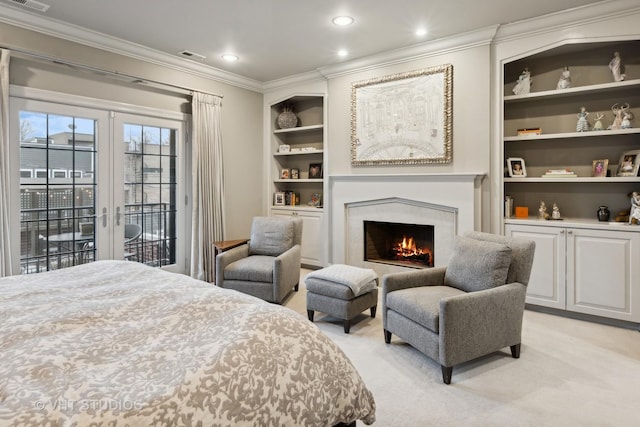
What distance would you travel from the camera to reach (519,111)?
4.02 m

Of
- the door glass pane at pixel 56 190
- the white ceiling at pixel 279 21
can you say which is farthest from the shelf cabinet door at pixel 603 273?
the door glass pane at pixel 56 190

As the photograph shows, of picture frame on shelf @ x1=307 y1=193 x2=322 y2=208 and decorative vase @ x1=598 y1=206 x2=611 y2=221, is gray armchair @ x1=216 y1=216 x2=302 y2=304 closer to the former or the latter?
picture frame on shelf @ x1=307 y1=193 x2=322 y2=208


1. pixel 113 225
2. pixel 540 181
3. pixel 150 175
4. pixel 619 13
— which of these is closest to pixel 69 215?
pixel 113 225

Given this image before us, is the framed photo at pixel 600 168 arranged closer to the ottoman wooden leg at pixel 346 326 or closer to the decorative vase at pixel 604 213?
the decorative vase at pixel 604 213

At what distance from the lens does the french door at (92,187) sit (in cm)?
350

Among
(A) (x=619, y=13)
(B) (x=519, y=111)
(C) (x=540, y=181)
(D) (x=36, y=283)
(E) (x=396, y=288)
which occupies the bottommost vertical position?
(E) (x=396, y=288)

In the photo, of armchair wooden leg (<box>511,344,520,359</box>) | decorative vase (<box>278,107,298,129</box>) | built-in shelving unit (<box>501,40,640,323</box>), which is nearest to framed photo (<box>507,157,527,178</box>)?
built-in shelving unit (<box>501,40,640,323</box>)

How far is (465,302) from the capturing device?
2.33 m

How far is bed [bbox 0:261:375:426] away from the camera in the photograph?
0.94 meters

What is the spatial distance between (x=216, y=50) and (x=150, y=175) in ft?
5.49

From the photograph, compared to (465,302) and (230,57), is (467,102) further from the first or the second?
(230,57)

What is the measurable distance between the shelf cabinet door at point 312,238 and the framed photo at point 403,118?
1073mm

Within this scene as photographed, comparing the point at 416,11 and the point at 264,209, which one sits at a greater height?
the point at 416,11

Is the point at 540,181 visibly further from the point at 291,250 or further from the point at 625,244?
the point at 291,250
